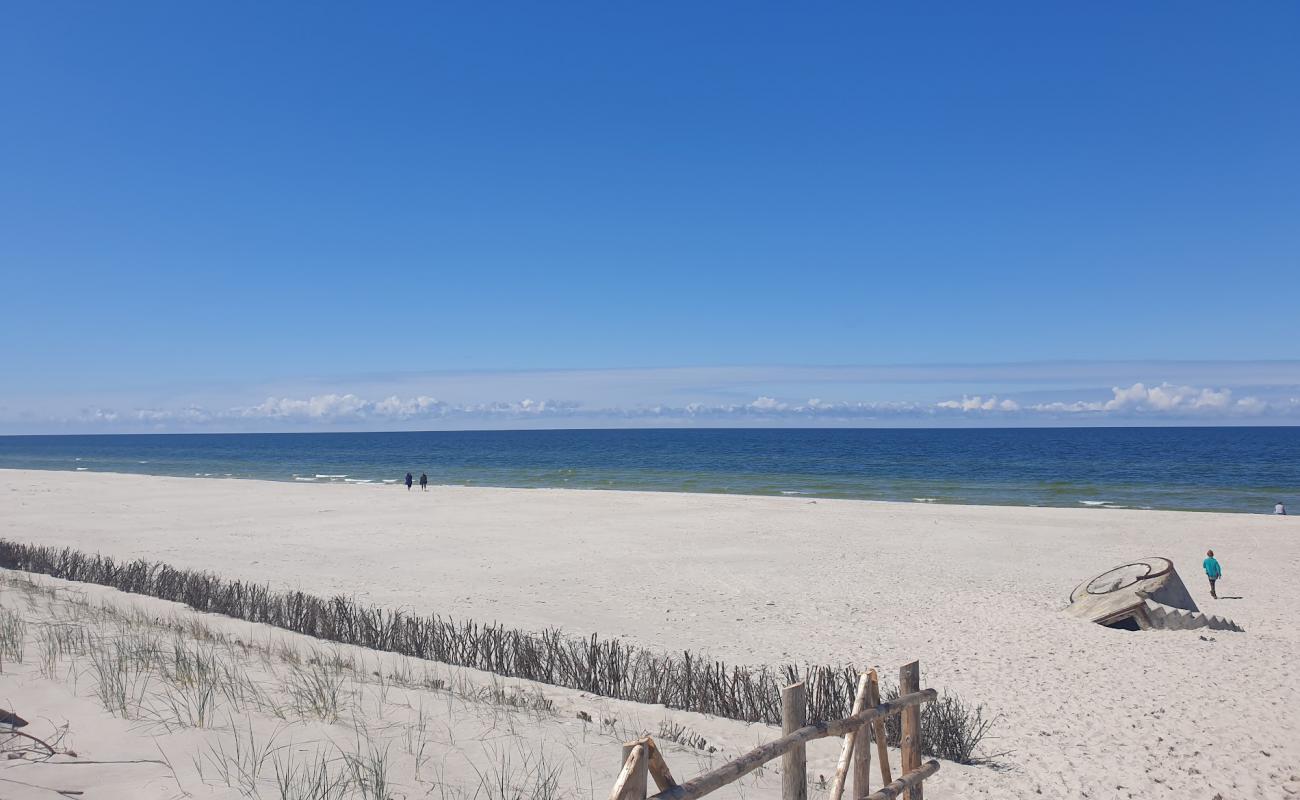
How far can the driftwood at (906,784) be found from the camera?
5324mm

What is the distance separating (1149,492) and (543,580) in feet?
142

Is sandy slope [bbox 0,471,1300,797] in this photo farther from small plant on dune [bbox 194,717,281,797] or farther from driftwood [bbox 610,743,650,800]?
small plant on dune [bbox 194,717,281,797]

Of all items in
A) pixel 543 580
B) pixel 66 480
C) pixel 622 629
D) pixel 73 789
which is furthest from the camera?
pixel 66 480

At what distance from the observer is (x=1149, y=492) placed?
48219 mm

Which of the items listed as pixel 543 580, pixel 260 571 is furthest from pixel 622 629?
pixel 260 571

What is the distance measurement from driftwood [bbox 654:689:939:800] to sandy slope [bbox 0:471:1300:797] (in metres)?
1.87

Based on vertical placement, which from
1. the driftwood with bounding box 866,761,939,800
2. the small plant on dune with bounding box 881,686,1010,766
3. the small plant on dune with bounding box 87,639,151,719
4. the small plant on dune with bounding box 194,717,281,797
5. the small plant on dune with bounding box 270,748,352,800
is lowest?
the small plant on dune with bounding box 881,686,1010,766

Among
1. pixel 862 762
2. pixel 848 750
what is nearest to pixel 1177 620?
pixel 862 762

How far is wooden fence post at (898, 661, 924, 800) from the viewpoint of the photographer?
6016 millimetres

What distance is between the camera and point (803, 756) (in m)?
4.90

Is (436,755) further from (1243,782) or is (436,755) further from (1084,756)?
(1243,782)

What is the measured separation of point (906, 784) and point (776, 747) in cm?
163

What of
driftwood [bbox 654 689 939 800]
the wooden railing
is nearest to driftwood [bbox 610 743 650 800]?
the wooden railing

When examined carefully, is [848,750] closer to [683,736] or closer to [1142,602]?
[683,736]
